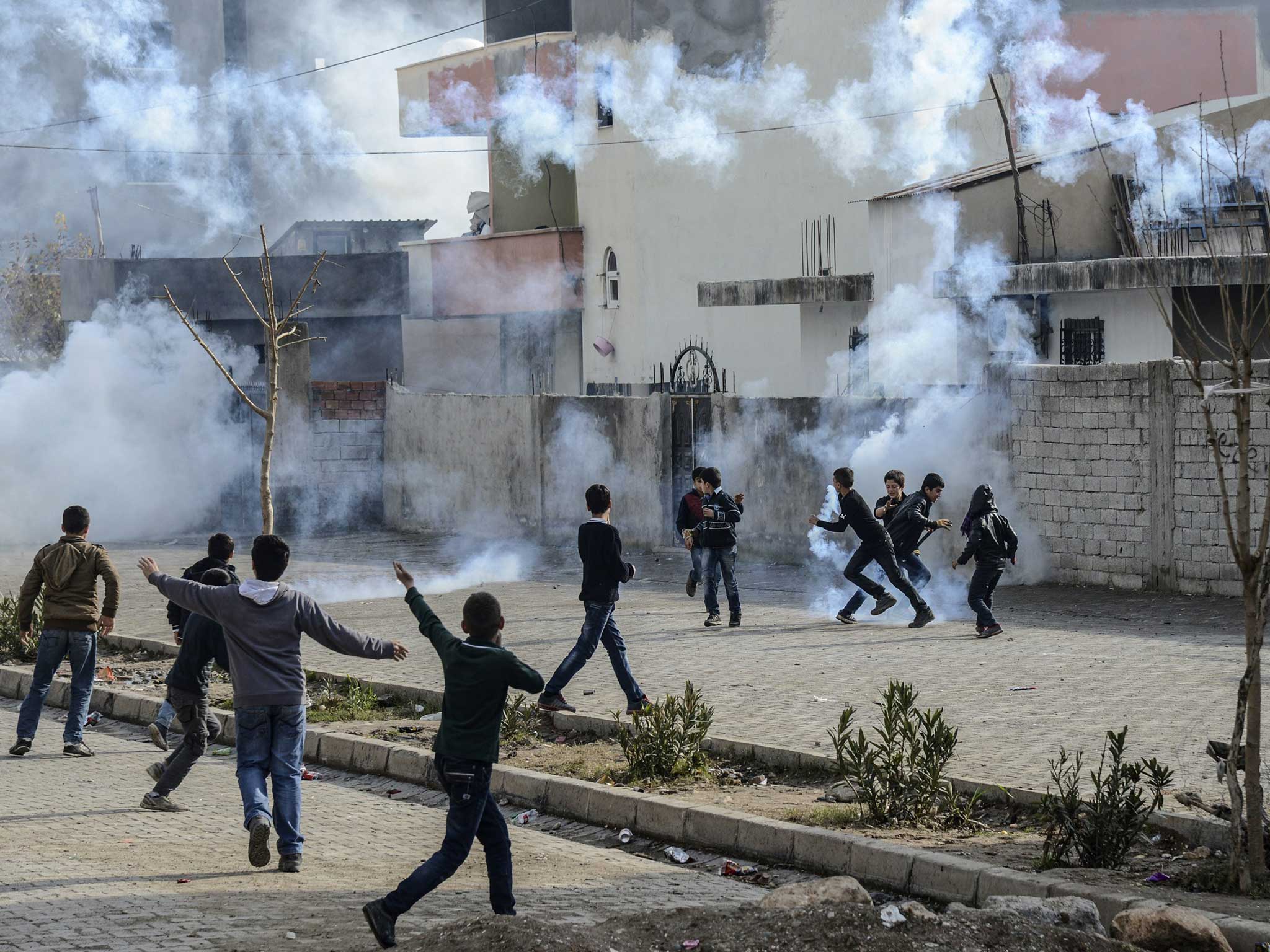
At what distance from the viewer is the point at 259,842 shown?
7.11 m

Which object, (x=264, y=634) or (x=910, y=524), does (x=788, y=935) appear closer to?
(x=264, y=634)

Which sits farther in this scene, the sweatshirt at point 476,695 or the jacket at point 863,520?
the jacket at point 863,520

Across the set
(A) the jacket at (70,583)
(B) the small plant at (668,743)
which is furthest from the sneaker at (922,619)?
(A) the jacket at (70,583)

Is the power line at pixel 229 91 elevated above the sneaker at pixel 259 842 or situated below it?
above

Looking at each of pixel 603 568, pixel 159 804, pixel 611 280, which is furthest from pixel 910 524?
pixel 611 280

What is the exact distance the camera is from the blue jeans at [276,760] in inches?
287

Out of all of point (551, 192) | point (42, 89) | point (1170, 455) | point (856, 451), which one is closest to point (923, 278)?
point (856, 451)

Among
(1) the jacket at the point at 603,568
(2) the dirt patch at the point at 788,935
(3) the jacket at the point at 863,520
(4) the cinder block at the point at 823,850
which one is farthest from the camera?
(3) the jacket at the point at 863,520

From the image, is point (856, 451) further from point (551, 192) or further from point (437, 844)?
point (551, 192)

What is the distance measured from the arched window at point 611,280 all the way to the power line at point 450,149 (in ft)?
7.32

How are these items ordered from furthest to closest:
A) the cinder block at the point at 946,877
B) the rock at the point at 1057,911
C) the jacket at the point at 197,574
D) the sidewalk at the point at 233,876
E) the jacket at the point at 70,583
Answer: the jacket at the point at 70,583
the jacket at the point at 197,574
the cinder block at the point at 946,877
the sidewalk at the point at 233,876
the rock at the point at 1057,911

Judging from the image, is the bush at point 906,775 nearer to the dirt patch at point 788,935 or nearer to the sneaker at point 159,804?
the dirt patch at point 788,935

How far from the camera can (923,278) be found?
2214 centimetres

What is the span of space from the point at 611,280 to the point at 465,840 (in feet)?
92.2
